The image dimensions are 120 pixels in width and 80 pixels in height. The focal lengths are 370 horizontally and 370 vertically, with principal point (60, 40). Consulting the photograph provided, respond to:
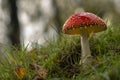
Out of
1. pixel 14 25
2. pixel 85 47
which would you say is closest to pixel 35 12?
pixel 14 25

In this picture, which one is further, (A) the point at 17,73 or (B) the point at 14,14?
(B) the point at 14,14

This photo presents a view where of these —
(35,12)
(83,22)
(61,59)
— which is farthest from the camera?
(35,12)

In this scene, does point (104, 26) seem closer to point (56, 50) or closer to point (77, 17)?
point (77, 17)

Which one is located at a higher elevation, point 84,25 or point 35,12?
point 35,12

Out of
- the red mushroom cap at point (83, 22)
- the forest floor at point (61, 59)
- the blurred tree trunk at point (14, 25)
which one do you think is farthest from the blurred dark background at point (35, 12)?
the red mushroom cap at point (83, 22)

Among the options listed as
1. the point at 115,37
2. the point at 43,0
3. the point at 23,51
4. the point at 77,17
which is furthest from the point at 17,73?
the point at 43,0

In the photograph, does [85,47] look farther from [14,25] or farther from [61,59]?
[14,25]

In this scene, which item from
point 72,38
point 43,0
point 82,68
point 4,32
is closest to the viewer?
point 82,68
